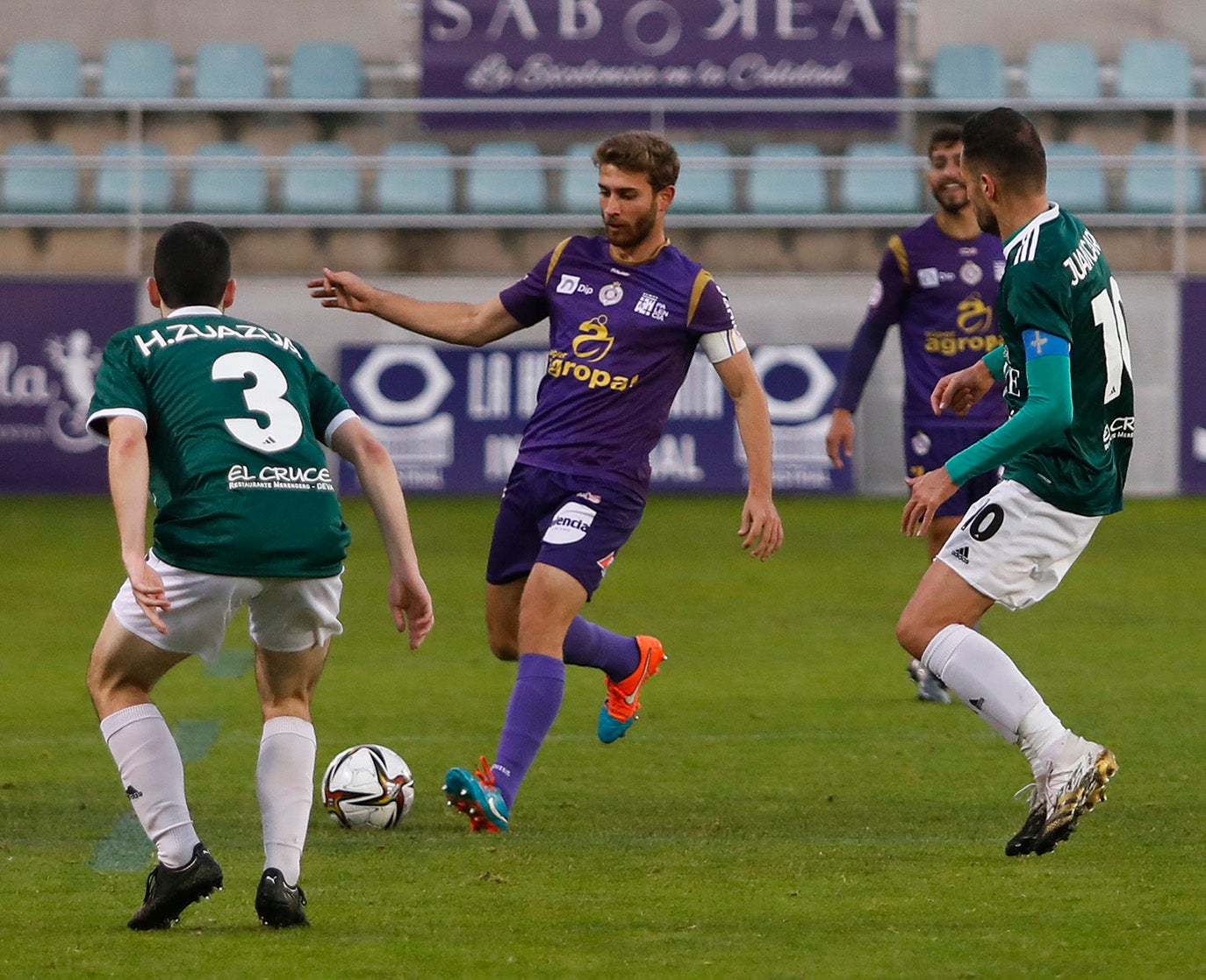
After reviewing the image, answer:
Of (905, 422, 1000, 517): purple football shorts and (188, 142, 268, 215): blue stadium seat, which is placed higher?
(188, 142, 268, 215): blue stadium seat

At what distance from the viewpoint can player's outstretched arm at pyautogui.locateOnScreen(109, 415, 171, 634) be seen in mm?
4078

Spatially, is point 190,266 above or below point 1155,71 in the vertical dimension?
below

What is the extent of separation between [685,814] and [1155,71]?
607 inches

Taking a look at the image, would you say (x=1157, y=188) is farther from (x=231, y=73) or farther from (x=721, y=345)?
(x=721, y=345)

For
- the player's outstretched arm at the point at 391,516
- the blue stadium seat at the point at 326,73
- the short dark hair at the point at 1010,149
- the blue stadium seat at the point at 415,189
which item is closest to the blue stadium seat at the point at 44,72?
the blue stadium seat at the point at 326,73

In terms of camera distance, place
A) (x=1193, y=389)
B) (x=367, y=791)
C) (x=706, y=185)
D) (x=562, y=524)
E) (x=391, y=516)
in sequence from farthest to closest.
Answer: (x=706, y=185) < (x=1193, y=389) < (x=562, y=524) < (x=367, y=791) < (x=391, y=516)

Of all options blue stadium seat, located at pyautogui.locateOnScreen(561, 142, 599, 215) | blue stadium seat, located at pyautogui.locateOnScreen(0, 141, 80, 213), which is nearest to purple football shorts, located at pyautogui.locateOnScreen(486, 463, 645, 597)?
blue stadium seat, located at pyautogui.locateOnScreen(561, 142, 599, 215)

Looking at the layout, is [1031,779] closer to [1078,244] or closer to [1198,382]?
[1078,244]

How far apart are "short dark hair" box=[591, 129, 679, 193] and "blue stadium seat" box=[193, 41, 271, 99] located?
13816 millimetres

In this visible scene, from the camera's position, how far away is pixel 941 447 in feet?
27.2

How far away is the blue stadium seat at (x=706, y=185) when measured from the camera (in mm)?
17906

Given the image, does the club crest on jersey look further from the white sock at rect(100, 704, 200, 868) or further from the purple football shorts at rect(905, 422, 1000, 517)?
the purple football shorts at rect(905, 422, 1000, 517)

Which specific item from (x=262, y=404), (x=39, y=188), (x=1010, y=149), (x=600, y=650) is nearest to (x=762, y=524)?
(x=600, y=650)

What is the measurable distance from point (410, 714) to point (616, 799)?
1779 mm
